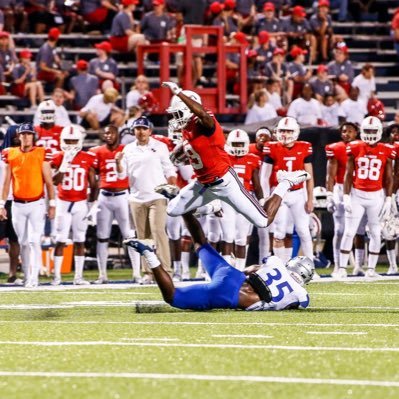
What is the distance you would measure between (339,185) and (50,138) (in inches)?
131

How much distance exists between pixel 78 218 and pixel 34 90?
16.6 feet

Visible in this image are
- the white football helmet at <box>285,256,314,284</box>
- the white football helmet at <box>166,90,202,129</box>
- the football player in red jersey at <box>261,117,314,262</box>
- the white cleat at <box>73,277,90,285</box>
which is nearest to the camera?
the white football helmet at <box>285,256,314,284</box>

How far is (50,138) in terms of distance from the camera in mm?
15234

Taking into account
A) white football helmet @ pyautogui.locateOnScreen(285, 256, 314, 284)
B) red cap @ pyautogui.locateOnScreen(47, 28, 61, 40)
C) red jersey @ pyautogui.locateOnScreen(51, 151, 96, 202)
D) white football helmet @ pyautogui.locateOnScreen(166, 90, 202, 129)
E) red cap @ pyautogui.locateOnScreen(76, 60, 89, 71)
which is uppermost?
red cap @ pyautogui.locateOnScreen(47, 28, 61, 40)

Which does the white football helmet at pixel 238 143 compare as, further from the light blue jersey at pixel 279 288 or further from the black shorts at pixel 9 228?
the light blue jersey at pixel 279 288

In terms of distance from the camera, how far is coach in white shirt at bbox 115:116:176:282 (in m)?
13.4

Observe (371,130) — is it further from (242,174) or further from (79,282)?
(79,282)

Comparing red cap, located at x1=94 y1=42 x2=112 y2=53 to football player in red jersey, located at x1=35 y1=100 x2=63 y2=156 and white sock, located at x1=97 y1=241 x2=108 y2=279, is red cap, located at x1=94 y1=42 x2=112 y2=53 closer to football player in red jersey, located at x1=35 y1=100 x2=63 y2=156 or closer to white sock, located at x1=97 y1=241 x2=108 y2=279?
football player in red jersey, located at x1=35 y1=100 x2=63 y2=156

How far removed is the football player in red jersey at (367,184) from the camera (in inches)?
561

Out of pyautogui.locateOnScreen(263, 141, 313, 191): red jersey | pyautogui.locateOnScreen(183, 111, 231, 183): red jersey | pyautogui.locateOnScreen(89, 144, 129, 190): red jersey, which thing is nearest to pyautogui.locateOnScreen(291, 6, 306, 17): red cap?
pyautogui.locateOnScreen(263, 141, 313, 191): red jersey

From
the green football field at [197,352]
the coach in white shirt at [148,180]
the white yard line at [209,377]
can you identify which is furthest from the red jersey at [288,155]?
the white yard line at [209,377]

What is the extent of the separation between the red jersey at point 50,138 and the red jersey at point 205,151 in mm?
4513

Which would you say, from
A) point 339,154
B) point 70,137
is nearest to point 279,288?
point 70,137

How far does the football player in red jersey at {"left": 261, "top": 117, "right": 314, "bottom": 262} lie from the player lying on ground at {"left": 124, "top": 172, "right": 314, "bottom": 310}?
13.6 feet
